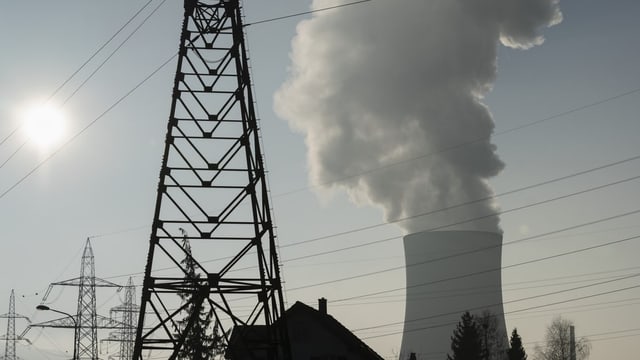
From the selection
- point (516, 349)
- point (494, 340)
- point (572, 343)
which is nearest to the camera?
point (516, 349)

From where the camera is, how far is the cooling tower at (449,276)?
70.2 metres

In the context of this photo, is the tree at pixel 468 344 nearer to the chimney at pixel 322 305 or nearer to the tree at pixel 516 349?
the tree at pixel 516 349

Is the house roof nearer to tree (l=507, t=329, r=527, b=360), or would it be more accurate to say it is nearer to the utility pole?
tree (l=507, t=329, r=527, b=360)

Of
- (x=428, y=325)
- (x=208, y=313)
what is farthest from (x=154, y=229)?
(x=428, y=325)

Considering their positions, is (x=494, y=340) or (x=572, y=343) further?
(x=572, y=343)

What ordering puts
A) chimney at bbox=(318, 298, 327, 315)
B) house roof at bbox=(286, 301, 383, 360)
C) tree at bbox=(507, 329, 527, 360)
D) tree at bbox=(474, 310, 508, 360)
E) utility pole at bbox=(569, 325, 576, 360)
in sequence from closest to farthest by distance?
1. house roof at bbox=(286, 301, 383, 360)
2. chimney at bbox=(318, 298, 327, 315)
3. tree at bbox=(507, 329, 527, 360)
4. tree at bbox=(474, 310, 508, 360)
5. utility pole at bbox=(569, 325, 576, 360)

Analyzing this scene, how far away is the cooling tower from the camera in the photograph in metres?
70.2

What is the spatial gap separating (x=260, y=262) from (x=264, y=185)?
2.10m

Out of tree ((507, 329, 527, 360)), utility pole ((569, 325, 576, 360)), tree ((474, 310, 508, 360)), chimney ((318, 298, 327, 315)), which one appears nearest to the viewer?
chimney ((318, 298, 327, 315))

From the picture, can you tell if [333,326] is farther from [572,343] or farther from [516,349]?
[572,343]

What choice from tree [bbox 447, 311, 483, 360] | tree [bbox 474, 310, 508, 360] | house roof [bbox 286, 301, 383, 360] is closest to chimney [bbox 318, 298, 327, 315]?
house roof [bbox 286, 301, 383, 360]

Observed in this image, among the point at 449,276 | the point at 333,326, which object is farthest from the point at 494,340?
the point at 333,326

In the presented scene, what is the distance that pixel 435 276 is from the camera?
240 ft

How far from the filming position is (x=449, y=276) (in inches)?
2862
